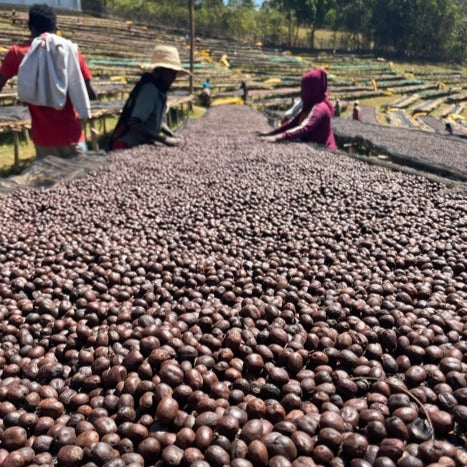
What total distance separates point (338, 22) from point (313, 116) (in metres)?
60.9

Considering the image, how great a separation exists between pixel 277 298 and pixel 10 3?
50.3m

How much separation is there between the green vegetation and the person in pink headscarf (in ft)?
167

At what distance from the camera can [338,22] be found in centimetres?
6075

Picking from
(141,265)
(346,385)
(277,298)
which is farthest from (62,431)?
(141,265)

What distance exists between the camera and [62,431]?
6.10ft

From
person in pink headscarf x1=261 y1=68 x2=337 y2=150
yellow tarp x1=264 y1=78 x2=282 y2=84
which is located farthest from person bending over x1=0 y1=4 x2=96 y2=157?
yellow tarp x1=264 y1=78 x2=282 y2=84

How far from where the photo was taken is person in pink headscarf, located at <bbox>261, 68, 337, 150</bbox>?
26.4 feet

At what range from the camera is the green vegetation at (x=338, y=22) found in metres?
55.9

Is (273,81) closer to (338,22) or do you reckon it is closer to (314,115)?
(314,115)

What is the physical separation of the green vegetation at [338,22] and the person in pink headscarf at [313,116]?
50956 millimetres

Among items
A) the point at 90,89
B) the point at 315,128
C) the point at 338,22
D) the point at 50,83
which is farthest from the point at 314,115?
the point at 338,22

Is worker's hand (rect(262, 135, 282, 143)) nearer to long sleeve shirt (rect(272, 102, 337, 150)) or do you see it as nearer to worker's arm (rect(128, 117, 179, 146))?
long sleeve shirt (rect(272, 102, 337, 150))

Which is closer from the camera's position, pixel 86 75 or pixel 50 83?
pixel 50 83

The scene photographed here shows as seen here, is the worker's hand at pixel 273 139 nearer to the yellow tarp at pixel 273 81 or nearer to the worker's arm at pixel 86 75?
the worker's arm at pixel 86 75
